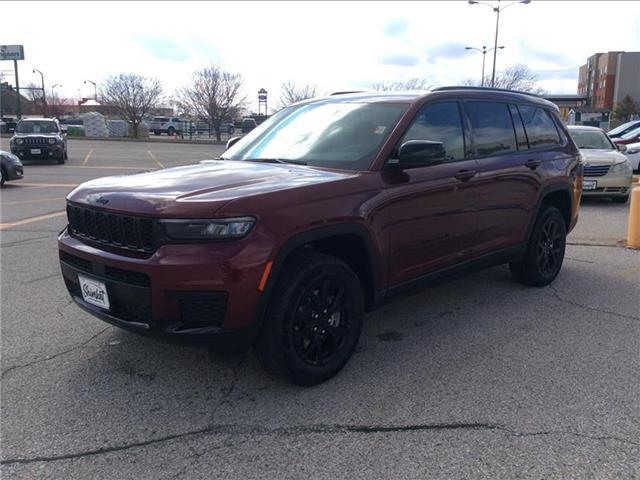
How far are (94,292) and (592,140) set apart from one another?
1192cm

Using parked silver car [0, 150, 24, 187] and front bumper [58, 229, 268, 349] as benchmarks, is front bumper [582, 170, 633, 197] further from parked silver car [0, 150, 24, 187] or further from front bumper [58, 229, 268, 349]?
parked silver car [0, 150, 24, 187]

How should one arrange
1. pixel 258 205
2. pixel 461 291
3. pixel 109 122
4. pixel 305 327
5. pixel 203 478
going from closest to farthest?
pixel 203 478 < pixel 258 205 < pixel 305 327 < pixel 461 291 < pixel 109 122

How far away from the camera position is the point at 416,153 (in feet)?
12.2

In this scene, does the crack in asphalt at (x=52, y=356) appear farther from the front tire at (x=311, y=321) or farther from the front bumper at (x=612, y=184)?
the front bumper at (x=612, y=184)

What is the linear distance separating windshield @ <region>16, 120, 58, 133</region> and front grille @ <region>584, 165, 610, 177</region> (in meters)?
19.6

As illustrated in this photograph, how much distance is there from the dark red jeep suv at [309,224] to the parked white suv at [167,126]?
5401cm

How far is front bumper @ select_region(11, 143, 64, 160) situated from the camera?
21.1 meters

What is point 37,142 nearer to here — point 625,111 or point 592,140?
point 592,140

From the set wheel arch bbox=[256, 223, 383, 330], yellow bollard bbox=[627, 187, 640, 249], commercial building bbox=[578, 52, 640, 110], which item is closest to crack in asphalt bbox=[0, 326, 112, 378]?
wheel arch bbox=[256, 223, 383, 330]

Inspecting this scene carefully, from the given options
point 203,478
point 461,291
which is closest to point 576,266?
point 461,291

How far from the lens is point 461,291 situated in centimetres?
559

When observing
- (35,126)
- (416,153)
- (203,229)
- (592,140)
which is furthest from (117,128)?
(203,229)

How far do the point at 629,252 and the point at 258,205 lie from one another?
6181 mm

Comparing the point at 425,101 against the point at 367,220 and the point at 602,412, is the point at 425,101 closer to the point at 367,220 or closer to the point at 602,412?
the point at 367,220
